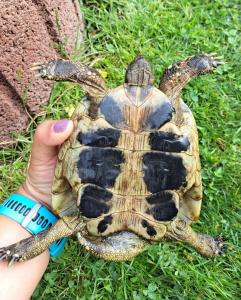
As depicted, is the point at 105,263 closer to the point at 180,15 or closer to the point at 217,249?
the point at 217,249

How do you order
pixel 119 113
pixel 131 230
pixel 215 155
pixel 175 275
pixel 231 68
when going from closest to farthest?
1. pixel 119 113
2. pixel 131 230
3. pixel 175 275
4. pixel 215 155
5. pixel 231 68

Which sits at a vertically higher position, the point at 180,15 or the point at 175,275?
the point at 180,15

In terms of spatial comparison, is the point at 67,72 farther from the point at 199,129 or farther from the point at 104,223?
the point at 199,129

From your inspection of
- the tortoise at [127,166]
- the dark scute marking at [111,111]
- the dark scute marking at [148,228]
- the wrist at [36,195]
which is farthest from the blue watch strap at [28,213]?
the dark scute marking at [111,111]

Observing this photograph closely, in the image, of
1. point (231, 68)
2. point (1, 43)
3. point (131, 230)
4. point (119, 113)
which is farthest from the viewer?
point (231, 68)

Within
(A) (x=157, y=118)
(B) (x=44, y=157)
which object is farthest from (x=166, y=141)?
(B) (x=44, y=157)

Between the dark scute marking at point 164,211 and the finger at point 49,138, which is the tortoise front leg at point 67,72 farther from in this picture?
the dark scute marking at point 164,211

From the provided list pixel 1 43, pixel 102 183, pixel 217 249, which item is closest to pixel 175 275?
pixel 217 249
